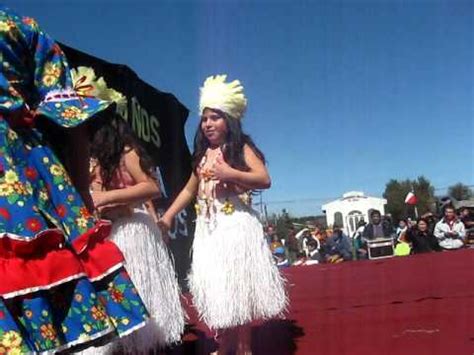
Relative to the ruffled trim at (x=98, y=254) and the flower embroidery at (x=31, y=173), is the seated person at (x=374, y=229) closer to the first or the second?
the ruffled trim at (x=98, y=254)

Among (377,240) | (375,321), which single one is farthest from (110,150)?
(377,240)

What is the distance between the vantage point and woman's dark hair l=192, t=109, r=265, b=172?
10.3ft

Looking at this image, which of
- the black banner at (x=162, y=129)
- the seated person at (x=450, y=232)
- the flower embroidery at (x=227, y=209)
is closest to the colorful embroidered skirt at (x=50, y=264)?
the flower embroidery at (x=227, y=209)

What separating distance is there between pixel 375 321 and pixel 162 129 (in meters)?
3.57

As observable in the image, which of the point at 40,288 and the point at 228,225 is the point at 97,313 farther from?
the point at 228,225

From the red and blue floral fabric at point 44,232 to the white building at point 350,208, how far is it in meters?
21.6

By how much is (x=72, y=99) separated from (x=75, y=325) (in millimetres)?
551

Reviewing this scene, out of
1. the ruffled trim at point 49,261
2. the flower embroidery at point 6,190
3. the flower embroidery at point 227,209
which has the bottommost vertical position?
the ruffled trim at point 49,261

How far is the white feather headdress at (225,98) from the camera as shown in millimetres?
3234

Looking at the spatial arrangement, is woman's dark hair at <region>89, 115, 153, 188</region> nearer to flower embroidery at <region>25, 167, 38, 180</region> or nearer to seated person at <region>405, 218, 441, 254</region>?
→ flower embroidery at <region>25, 167, 38, 180</region>

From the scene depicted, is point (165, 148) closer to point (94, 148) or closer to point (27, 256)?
point (94, 148)

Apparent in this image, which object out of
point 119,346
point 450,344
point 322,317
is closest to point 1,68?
point 119,346

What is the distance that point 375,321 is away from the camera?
3783 mm

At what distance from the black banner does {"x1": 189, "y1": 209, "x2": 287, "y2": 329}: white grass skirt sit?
248 centimetres
